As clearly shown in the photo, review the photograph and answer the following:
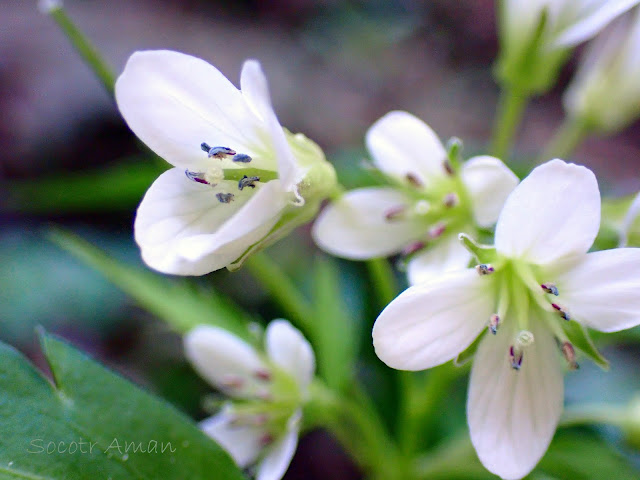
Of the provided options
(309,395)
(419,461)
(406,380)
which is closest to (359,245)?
(309,395)

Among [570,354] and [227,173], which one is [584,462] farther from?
[227,173]

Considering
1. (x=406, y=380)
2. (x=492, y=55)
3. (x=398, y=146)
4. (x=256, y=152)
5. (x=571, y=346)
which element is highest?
(x=256, y=152)

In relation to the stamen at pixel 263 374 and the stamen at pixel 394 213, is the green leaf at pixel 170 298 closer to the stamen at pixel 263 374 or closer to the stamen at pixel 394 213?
the stamen at pixel 263 374

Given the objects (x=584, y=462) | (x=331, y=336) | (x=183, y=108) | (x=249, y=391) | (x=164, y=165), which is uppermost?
(x=183, y=108)

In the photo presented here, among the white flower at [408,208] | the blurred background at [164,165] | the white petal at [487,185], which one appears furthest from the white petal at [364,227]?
the blurred background at [164,165]

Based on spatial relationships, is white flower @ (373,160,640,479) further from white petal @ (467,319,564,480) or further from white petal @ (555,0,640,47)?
white petal @ (555,0,640,47)

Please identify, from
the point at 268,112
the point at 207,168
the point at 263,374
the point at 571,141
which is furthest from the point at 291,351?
the point at 571,141

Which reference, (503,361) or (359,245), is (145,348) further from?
(503,361)
